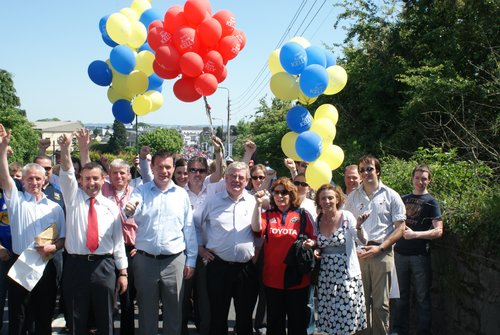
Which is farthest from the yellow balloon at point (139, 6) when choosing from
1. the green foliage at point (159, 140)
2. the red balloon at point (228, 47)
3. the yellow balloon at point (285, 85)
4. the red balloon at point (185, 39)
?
the green foliage at point (159, 140)

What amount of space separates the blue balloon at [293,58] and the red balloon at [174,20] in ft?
4.16

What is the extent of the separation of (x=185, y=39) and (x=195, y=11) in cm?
40

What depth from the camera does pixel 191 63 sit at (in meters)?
6.51

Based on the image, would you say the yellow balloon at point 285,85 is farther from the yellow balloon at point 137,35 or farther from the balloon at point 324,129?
the yellow balloon at point 137,35

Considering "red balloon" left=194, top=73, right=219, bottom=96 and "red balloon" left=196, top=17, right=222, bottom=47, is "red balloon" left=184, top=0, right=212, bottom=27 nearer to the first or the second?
"red balloon" left=196, top=17, right=222, bottom=47

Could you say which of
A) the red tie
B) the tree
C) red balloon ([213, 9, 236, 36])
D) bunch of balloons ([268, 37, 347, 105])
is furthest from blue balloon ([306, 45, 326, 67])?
the tree

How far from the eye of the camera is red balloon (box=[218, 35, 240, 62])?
685 cm

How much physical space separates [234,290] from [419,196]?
7.23 ft

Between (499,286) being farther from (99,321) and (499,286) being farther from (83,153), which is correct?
(83,153)

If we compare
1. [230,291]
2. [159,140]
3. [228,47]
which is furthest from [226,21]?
[159,140]

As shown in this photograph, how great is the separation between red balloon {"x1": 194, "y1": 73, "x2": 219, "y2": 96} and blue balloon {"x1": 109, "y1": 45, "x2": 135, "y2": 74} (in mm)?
995

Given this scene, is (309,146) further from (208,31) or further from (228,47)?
(208,31)

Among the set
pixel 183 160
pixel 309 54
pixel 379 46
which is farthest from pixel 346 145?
pixel 183 160

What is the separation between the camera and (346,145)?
15477mm
